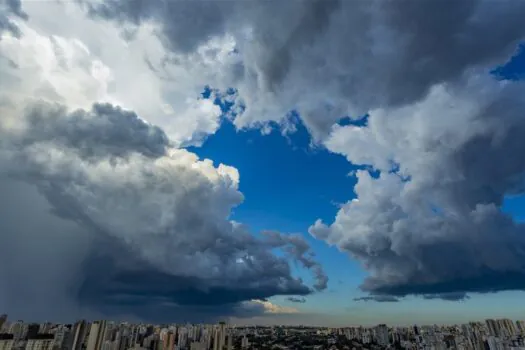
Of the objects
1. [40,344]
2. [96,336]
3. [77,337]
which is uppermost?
[96,336]

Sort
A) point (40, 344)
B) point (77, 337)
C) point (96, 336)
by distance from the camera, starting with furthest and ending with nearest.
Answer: point (77, 337), point (96, 336), point (40, 344)

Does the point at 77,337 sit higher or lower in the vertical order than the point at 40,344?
higher

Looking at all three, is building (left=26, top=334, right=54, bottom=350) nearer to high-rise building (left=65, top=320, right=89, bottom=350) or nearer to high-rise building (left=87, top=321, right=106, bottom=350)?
high-rise building (left=65, top=320, right=89, bottom=350)

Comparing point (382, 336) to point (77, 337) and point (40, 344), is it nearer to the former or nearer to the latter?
point (77, 337)

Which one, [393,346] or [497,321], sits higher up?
[497,321]

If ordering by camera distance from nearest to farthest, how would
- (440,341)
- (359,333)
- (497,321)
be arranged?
1. (440,341)
2. (497,321)
3. (359,333)

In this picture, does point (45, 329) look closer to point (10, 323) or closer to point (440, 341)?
point (10, 323)

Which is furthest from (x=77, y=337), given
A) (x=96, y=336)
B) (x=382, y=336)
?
(x=382, y=336)

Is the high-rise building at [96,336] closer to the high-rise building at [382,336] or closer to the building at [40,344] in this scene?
the building at [40,344]

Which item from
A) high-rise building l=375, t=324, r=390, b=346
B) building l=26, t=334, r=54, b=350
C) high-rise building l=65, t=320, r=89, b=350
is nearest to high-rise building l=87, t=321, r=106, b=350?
high-rise building l=65, t=320, r=89, b=350

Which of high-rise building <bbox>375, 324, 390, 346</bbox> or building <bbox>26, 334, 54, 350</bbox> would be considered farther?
high-rise building <bbox>375, 324, 390, 346</bbox>

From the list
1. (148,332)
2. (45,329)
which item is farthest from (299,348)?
(45,329)
